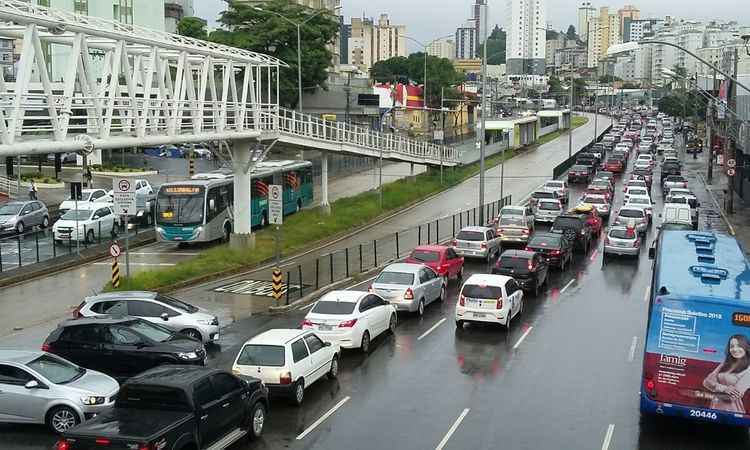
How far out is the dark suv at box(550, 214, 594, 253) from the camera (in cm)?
3746

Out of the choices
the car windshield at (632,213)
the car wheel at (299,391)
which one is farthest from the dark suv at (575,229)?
the car wheel at (299,391)

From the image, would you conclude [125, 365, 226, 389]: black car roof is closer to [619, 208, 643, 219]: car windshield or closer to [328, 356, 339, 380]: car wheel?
[328, 356, 339, 380]: car wheel

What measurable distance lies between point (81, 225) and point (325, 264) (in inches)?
438

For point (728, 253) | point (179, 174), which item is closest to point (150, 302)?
point (728, 253)

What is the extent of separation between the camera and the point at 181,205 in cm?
3838

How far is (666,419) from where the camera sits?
53.4ft

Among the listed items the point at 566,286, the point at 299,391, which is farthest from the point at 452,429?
the point at 566,286

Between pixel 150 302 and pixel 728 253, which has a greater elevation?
pixel 728 253

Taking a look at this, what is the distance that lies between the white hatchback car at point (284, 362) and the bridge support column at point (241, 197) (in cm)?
1918

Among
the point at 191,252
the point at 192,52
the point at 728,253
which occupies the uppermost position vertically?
the point at 192,52

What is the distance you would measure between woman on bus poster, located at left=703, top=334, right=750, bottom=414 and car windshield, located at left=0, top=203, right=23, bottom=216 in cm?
3330

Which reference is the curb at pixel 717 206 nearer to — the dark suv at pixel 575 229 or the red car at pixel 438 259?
the dark suv at pixel 575 229

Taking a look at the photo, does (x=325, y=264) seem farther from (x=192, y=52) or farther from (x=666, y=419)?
(x=666, y=419)

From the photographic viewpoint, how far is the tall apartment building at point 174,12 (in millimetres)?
108175
